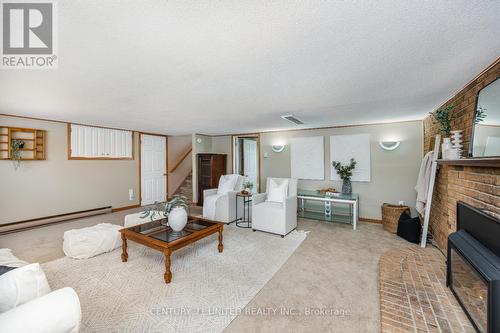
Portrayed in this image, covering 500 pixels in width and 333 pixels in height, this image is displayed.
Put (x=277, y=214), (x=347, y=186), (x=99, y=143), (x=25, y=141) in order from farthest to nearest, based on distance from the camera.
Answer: (x=99, y=143) → (x=347, y=186) → (x=25, y=141) → (x=277, y=214)

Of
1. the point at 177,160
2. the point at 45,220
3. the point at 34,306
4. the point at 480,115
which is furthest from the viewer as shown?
the point at 177,160

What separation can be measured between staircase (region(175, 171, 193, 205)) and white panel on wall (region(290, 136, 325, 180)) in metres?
3.40

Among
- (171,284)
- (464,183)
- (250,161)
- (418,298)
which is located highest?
(250,161)

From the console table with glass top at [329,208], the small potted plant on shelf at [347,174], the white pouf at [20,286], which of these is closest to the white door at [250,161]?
the console table with glass top at [329,208]

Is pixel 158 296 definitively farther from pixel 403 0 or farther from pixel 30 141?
pixel 30 141

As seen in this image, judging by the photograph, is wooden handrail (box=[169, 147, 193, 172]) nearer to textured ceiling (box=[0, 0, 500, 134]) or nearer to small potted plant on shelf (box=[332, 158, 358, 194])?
textured ceiling (box=[0, 0, 500, 134])

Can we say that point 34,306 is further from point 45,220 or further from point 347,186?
point 347,186

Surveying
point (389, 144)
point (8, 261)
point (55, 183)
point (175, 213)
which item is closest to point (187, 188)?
point (55, 183)

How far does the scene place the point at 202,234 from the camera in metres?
2.86

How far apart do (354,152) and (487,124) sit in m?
2.96

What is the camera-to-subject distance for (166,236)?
2.76 meters

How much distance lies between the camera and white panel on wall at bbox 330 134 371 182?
4805 mm

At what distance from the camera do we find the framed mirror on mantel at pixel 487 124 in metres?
1.84

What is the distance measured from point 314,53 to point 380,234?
3643 mm
